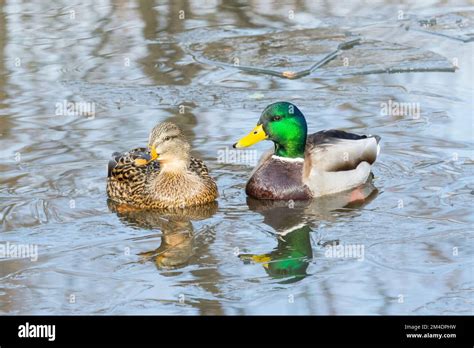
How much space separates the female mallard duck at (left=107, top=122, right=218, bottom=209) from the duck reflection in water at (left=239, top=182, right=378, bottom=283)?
0.42m

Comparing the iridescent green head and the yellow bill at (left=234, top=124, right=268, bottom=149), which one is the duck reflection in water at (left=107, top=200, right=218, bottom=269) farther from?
the iridescent green head

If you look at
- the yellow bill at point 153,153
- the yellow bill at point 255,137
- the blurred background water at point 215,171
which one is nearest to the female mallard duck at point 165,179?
the yellow bill at point 153,153

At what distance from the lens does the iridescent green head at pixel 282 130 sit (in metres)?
9.45

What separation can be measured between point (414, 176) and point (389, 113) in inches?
62.6

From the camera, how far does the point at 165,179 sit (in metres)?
9.27

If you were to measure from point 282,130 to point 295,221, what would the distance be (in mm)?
969

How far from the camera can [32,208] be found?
9031 millimetres

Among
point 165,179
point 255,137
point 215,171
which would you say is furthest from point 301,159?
point 165,179

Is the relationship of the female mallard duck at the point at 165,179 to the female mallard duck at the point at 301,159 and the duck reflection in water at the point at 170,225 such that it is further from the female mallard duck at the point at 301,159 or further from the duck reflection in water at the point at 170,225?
the female mallard duck at the point at 301,159

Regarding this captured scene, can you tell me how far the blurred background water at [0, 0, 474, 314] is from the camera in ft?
24.0

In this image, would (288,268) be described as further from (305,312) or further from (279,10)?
(279,10)

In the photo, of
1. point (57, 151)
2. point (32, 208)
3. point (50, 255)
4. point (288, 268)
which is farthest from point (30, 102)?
point (288, 268)
